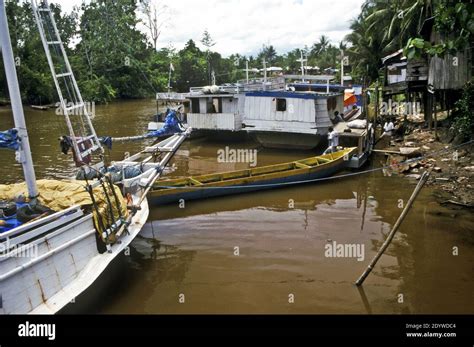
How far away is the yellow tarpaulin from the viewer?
28.9 ft

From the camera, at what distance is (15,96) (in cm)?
787

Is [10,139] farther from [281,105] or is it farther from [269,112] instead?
[281,105]

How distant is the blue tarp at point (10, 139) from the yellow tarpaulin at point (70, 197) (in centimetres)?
129

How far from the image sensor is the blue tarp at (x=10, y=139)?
312 inches

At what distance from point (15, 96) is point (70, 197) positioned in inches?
88.0

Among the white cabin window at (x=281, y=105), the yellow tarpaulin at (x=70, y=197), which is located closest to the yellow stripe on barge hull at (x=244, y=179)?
the yellow tarpaulin at (x=70, y=197)

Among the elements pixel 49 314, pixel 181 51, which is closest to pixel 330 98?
pixel 49 314

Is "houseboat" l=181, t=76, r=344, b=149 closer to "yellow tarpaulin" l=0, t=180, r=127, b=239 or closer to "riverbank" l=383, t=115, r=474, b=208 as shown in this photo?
"riverbank" l=383, t=115, r=474, b=208

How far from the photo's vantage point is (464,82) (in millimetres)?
16625

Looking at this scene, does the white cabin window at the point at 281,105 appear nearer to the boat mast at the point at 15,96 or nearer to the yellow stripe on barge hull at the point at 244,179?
the yellow stripe on barge hull at the point at 244,179

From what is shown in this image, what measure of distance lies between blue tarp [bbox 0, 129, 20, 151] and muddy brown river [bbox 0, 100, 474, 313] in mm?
3139

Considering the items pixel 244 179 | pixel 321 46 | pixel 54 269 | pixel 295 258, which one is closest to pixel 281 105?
pixel 244 179

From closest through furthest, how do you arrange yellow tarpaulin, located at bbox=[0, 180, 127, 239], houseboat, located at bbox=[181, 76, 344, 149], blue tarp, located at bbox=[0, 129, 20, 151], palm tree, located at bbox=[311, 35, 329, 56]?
blue tarp, located at bbox=[0, 129, 20, 151]
yellow tarpaulin, located at bbox=[0, 180, 127, 239]
houseboat, located at bbox=[181, 76, 344, 149]
palm tree, located at bbox=[311, 35, 329, 56]

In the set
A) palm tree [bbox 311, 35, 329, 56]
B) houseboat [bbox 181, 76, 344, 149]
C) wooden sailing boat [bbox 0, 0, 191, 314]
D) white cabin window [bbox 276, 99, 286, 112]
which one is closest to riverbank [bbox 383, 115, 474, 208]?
houseboat [bbox 181, 76, 344, 149]
